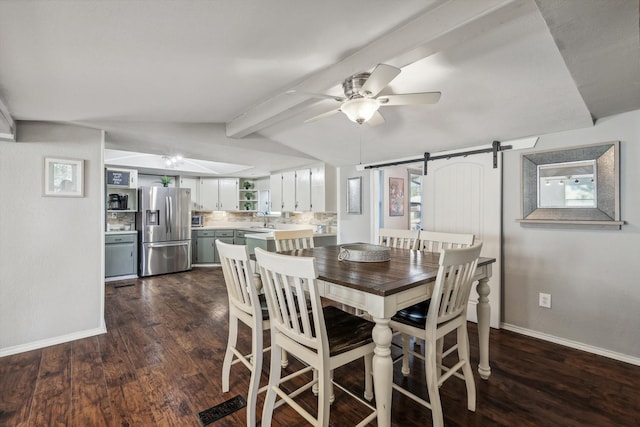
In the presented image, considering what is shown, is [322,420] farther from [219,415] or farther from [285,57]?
[285,57]

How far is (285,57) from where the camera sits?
6.09 ft

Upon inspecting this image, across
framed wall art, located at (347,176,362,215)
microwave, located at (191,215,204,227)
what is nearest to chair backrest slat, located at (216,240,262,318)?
framed wall art, located at (347,176,362,215)

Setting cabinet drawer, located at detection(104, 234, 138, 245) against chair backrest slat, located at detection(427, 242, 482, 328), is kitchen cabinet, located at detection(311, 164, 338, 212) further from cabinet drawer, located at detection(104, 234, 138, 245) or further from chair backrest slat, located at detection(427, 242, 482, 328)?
cabinet drawer, located at detection(104, 234, 138, 245)

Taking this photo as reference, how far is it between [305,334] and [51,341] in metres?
2.82

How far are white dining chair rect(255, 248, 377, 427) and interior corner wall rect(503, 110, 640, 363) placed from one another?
2052 mm

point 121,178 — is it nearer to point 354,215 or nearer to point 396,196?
point 354,215

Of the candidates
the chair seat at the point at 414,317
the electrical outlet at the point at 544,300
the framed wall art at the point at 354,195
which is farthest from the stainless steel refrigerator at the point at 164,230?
the electrical outlet at the point at 544,300

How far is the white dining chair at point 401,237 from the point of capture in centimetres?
286

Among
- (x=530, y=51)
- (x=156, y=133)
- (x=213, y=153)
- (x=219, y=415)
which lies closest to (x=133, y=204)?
(x=213, y=153)

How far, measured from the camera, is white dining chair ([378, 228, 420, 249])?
2.86 metres

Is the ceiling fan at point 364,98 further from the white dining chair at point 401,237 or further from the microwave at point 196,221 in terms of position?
the microwave at point 196,221

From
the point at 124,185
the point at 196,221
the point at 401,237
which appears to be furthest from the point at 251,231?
the point at 401,237

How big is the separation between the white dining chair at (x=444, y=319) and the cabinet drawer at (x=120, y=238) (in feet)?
17.3

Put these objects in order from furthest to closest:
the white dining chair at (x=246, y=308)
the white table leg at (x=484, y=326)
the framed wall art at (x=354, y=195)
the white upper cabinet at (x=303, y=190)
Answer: the white upper cabinet at (x=303, y=190)
the framed wall art at (x=354, y=195)
the white table leg at (x=484, y=326)
the white dining chair at (x=246, y=308)
